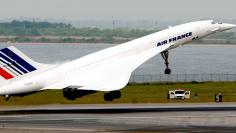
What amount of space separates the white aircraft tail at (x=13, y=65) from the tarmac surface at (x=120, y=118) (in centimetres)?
365

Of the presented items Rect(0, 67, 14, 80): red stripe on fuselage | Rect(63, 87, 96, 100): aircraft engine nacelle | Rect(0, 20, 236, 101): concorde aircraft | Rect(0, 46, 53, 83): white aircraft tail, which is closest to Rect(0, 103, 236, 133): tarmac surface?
Rect(63, 87, 96, 100): aircraft engine nacelle

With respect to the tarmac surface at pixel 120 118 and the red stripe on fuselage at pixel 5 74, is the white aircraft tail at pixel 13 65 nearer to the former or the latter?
the red stripe on fuselage at pixel 5 74

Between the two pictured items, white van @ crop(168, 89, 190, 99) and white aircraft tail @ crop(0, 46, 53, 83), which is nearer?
white aircraft tail @ crop(0, 46, 53, 83)

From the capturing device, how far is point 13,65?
70.3m

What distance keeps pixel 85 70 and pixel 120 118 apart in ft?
32.7

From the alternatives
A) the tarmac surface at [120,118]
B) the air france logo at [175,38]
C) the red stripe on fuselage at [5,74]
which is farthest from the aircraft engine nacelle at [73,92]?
the air france logo at [175,38]

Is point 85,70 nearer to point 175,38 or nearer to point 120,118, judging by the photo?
point 120,118

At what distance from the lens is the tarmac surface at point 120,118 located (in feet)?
193

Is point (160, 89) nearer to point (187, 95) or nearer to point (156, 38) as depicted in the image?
point (187, 95)

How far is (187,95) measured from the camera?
9594 cm

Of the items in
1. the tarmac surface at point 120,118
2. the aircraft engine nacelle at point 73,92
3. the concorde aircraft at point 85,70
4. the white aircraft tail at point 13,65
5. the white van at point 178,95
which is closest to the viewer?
the tarmac surface at point 120,118

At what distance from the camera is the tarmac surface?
193 ft

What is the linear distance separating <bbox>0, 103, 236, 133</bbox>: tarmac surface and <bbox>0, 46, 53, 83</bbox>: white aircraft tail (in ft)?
12.0

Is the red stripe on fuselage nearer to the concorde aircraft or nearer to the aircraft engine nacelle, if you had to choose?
the concorde aircraft
